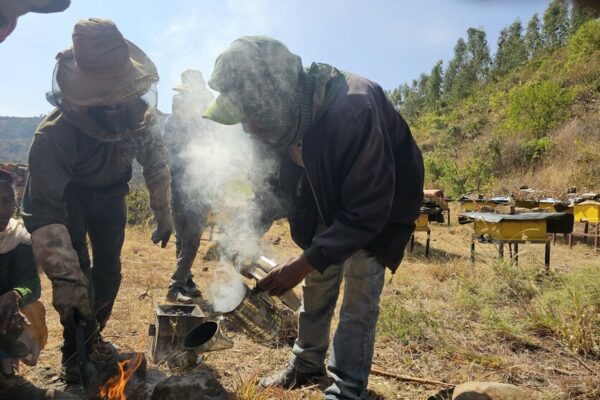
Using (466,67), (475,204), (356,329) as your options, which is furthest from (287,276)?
(466,67)

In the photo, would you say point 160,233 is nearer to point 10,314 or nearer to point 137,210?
point 10,314

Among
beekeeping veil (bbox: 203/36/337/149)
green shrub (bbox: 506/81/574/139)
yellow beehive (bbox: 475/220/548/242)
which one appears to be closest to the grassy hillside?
green shrub (bbox: 506/81/574/139)

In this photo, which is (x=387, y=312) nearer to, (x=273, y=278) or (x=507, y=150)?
(x=273, y=278)

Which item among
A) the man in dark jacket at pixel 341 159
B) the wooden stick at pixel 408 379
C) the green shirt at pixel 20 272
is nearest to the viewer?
the man in dark jacket at pixel 341 159

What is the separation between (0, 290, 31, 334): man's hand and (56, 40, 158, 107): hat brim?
3.85 feet

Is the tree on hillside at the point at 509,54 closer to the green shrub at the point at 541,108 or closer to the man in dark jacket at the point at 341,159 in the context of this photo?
the green shrub at the point at 541,108

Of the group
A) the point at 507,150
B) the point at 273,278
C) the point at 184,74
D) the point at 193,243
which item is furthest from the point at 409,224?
the point at 507,150

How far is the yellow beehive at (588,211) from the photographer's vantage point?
8102 millimetres

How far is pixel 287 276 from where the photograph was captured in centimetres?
221

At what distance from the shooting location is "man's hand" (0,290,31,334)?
2414 millimetres

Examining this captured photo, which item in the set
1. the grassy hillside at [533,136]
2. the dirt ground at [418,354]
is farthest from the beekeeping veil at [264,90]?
the grassy hillside at [533,136]

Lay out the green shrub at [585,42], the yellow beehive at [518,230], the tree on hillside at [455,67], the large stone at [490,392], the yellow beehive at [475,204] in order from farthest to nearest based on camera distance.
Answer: the tree on hillside at [455,67]
the green shrub at [585,42]
the yellow beehive at [475,204]
the yellow beehive at [518,230]
the large stone at [490,392]

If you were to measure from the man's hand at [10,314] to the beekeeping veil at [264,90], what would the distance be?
1561 mm

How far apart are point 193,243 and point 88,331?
7.13 feet
